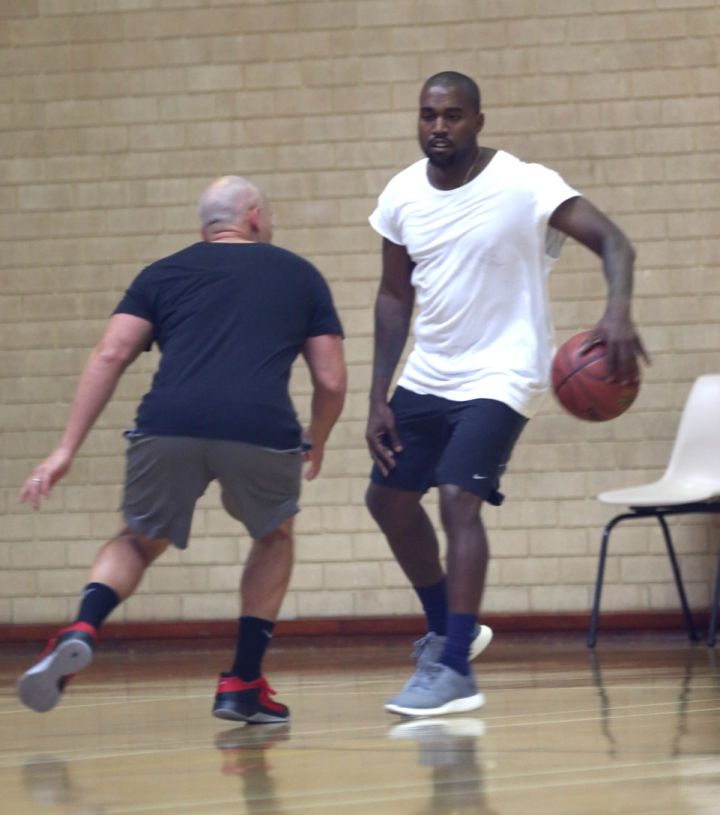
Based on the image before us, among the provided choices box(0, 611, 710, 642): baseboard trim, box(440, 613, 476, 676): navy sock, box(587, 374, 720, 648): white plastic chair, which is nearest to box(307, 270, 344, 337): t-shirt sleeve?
box(440, 613, 476, 676): navy sock

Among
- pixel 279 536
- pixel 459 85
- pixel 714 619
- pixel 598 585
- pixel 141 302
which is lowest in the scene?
pixel 714 619

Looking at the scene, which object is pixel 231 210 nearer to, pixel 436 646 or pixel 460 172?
pixel 460 172

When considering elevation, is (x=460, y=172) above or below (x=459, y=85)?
below

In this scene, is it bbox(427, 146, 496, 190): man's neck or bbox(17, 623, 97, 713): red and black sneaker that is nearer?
bbox(17, 623, 97, 713): red and black sneaker

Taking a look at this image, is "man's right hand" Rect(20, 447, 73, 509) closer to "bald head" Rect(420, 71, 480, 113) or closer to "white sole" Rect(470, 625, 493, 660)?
"white sole" Rect(470, 625, 493, 660)

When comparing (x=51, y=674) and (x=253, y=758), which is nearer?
(x=253, y=758)

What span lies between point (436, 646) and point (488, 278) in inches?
38.5

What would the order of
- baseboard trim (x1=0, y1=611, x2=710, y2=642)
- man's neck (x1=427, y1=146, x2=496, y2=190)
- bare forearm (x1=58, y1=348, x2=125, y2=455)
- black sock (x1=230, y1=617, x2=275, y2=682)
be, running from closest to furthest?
bare forearm (x1=58, y1=348, x2=125, y2=455) < black sock (x1=230, y1=617, x2=275, y2=682) < man's neck (x1=427, y1=146, x2=496, y2=190) < baseboard trim (x1=0, y1=611, x2=710, y2=642)

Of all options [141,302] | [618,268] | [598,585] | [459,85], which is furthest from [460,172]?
[598,585]

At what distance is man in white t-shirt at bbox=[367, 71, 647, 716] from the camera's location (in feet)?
12.8

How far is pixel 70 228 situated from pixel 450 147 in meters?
3.30

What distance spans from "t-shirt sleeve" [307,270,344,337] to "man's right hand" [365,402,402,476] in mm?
317

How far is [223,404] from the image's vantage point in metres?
3.77

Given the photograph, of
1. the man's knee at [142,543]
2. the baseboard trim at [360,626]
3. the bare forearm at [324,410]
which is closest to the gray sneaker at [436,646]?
the bare forearm at [324,410]
